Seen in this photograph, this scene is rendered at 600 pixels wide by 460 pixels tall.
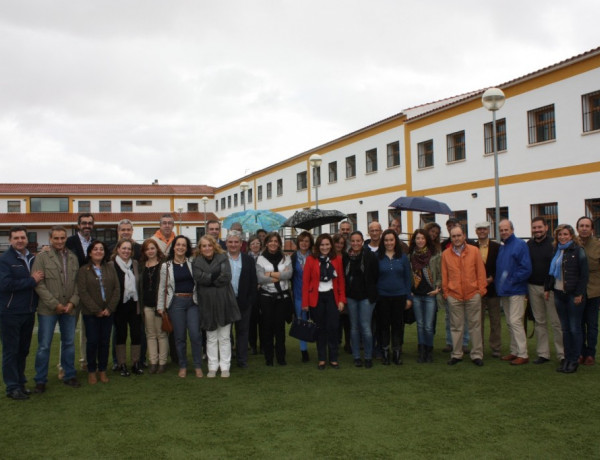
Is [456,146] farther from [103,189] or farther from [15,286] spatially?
[103,189]

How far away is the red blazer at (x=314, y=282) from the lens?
6836 mm

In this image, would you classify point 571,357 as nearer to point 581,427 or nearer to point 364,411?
point 581,427

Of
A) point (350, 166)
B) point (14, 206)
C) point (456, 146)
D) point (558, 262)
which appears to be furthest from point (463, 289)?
point (14, 206)

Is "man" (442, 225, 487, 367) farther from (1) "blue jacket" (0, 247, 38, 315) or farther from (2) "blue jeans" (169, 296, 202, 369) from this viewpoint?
(1) "blue jacket" (0, 247, 38, 315)

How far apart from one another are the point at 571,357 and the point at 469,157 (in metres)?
14.7

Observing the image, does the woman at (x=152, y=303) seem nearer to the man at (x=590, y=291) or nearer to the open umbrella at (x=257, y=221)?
the man at (x=590, y=291)

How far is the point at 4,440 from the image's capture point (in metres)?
4.44

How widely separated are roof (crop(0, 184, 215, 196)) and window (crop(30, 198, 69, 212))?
0.69m

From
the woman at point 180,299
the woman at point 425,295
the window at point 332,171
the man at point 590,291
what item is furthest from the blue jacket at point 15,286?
the window at point 332,171

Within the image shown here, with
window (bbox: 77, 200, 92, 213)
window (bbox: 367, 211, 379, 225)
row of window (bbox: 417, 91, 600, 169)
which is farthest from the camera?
window (bbox: 77, 200, 92, 213)

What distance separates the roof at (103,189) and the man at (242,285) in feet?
161

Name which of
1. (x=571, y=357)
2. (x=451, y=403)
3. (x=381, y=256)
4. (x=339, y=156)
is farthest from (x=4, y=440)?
(x=339, y=156)

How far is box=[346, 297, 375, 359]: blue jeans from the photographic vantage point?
22.6ft

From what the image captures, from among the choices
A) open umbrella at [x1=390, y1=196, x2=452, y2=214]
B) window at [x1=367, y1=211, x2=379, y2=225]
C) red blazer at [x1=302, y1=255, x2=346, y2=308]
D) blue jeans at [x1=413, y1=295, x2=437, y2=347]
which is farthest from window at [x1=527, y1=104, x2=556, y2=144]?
red blazer at [x1=302, y1=255, x2=346, y2=308]
